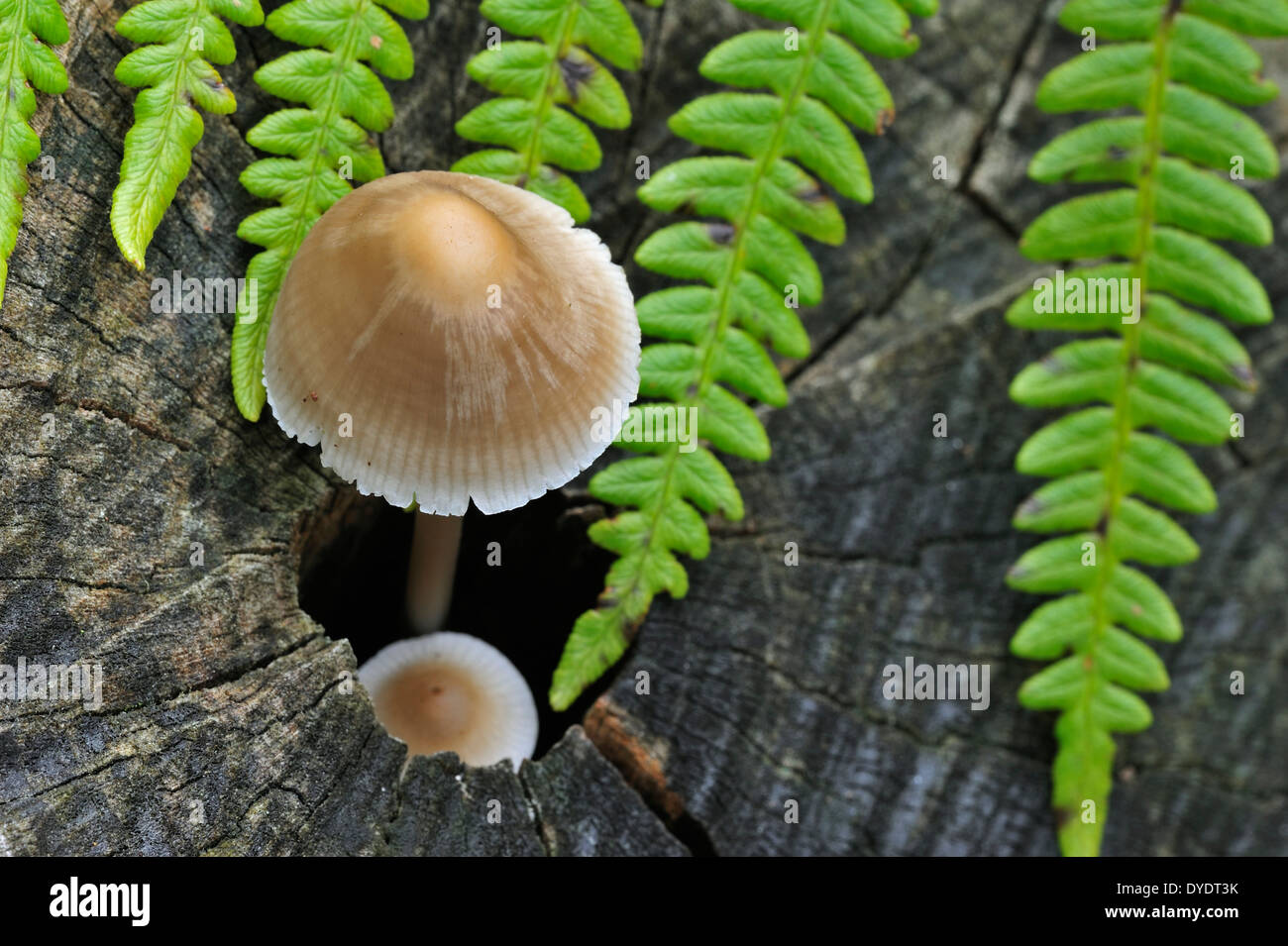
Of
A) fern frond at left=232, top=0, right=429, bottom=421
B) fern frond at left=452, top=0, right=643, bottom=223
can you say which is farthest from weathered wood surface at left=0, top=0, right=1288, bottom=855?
fern frond at left=452, top=0, right=643, bottom=223

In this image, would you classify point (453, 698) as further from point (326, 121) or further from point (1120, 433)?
point (1120, 433)

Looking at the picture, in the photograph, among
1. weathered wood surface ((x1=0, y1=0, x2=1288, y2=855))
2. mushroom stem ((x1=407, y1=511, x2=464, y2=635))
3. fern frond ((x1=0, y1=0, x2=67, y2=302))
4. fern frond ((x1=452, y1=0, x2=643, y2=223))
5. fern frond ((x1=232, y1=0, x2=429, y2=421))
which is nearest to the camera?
fern frond ((x1=0, y1=0, x2=67, y2=302))

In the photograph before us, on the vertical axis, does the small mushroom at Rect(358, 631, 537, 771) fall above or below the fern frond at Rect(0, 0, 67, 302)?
below

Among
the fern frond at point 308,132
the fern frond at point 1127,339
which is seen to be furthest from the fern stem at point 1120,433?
the fern frond at point 308,132

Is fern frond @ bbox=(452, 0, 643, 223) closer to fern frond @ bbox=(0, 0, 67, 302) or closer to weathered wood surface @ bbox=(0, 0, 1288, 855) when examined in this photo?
weathered wood surface @ bbox=(0, 0, 1288, 855)

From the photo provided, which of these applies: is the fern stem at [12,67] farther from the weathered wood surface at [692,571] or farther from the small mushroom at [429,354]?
the small mushroom at [429,354]

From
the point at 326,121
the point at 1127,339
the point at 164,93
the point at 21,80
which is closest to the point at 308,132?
the point at 326,121
